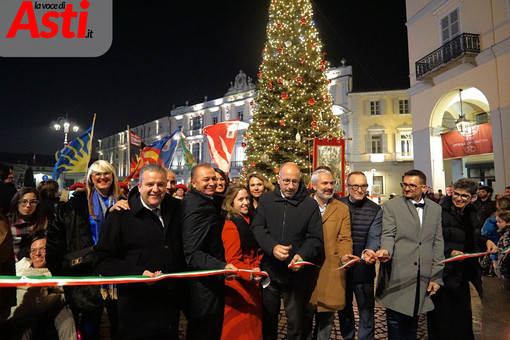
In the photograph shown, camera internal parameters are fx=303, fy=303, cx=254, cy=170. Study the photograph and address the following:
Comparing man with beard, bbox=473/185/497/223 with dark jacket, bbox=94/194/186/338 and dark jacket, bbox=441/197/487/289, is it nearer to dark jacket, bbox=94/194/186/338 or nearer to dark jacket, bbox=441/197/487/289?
dark jacket, bbox=441/197/487/289

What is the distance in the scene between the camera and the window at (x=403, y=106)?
2822 cm

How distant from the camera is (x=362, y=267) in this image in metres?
3.83

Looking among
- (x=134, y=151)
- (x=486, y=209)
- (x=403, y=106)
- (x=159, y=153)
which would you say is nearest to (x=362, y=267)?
(x=486, y=209)

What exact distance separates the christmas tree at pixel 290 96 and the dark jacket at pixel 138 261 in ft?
33.8

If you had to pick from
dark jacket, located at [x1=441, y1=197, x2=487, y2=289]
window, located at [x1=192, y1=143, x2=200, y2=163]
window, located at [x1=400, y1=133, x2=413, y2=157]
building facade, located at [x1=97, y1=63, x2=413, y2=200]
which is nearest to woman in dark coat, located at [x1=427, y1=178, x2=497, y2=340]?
dark jacket, located at [x1=441, y1=197, x2=487, y2=289]

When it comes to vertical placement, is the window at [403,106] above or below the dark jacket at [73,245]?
above

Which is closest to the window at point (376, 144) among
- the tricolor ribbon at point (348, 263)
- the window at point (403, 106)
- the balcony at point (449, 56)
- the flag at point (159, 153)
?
the window at point (403, 106)

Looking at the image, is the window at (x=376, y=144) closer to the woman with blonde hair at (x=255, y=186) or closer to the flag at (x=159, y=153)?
the flag at (x=159, y=153)

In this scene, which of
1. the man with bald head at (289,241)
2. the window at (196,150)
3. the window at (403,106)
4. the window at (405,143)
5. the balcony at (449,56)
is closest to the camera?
the man with bald head at (289,241)

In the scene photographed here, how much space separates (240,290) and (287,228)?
0.89 m

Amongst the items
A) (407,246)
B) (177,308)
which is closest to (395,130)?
(407,246)

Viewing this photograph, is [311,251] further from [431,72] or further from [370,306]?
[431,72]

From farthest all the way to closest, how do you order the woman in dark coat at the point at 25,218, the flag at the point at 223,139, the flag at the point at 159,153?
1. the flag at the point at 159,153
2. the flag at the point at 223,139
3. the woman in dark coat at the point at 25,218

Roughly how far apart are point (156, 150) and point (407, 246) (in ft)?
31.3
